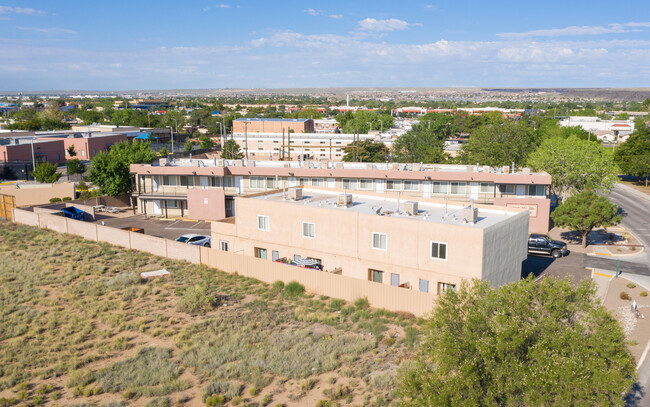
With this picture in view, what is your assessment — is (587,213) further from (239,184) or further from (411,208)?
(239,184)

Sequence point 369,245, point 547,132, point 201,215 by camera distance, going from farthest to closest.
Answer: point 547,132 → point 201,215 → point 369,245

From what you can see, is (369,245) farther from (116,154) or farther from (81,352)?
(116,154)

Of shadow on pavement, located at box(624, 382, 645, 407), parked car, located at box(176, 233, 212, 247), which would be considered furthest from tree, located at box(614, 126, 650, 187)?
parked car, located at box(176, 233, 212, 247)

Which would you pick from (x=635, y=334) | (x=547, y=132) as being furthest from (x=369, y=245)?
(x=547, y=132)

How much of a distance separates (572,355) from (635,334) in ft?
45.5

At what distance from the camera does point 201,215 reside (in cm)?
5047

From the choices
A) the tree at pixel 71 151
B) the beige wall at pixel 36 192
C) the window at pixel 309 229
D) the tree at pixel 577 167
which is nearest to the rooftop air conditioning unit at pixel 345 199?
the window at pixel 309 229

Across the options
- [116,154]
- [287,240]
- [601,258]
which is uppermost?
[116,154]

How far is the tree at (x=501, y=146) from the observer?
61656mm

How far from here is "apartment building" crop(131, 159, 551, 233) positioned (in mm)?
45875

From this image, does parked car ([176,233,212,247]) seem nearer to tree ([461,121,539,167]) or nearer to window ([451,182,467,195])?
window ([451,182,467,195])

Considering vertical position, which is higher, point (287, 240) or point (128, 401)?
point (287, 240)

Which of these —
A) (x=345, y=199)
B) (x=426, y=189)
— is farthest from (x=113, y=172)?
(x=426, y=189)

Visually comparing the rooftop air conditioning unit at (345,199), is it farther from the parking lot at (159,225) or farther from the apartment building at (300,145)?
the apartment building at (300,145)
